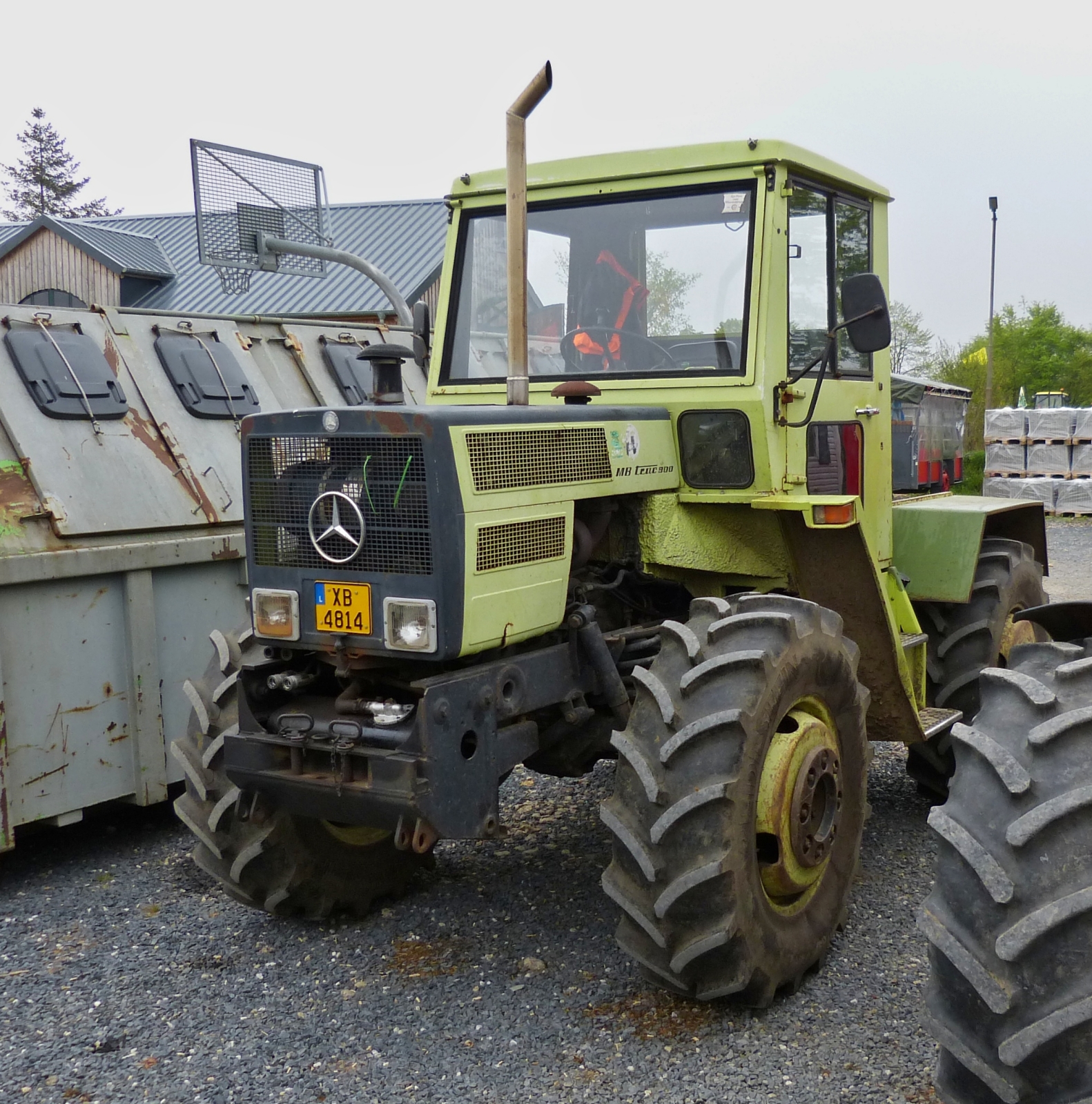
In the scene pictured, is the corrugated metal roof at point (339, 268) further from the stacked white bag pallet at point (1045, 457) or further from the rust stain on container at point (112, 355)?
the rust stain on container at point (112, 355)

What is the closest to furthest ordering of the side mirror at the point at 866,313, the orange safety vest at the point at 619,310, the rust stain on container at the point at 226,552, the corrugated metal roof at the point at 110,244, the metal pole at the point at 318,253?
the side mirror at the point at 866,313 → the orange safety vest at the point at 619,310 → the rust stain on container at the point at 226,552 → the metal pole at the point at 318,253 → the corrugated metal roof at the point at 110,244

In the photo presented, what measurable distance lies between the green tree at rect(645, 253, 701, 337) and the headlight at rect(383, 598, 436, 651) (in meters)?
1.58

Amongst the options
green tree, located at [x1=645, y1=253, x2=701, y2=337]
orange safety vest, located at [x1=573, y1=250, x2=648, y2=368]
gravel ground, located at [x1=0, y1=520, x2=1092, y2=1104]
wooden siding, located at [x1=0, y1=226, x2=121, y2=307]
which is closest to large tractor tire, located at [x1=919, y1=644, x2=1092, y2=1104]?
gravel ground, located at [x1=0, y1=520, x2=1092, y2=1104]

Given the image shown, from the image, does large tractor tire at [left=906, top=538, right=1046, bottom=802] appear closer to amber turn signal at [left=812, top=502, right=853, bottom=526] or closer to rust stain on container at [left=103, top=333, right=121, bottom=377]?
amber turn signal at [left=812, top=502, right=853, bottom=526]

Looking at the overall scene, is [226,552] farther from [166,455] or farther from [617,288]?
[617,288]

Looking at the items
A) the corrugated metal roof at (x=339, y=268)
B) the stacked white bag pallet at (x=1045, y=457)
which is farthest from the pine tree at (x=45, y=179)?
the stacked white bag pallet at (x=1045, y=457)

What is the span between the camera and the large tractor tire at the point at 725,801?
A: 345 cm

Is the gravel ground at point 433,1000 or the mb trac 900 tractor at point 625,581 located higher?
the mb trac 900 tractor at point 625,581

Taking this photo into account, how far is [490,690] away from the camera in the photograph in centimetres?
366

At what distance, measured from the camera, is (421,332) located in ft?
15.9

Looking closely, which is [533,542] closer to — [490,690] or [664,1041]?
[490,690]

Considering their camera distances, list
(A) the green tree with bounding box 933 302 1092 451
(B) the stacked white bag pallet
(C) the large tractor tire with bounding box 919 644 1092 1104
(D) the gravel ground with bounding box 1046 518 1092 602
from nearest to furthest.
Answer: (C) the large tractor tire with bounding box 919 644 1092 1104 → (D) the gravel ground with bounding box 1046 518 1092 602 → (B) the stacked white bag pallet → (A) the green tree with bounding box 933 302 1092 451

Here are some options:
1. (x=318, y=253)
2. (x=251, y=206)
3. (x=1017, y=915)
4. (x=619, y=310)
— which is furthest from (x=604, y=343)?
(x=251, y=206)

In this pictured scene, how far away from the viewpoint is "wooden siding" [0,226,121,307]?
29812mm
